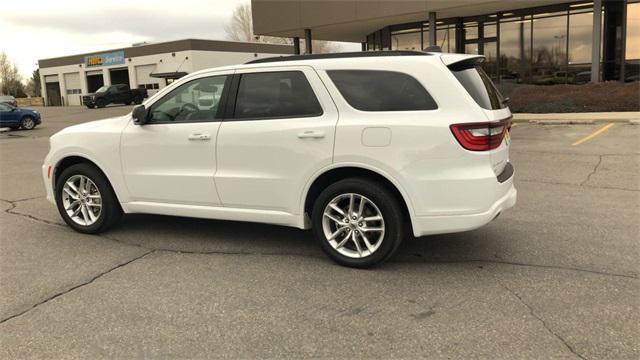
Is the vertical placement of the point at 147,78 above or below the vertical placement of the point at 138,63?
below

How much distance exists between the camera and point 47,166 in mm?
5977

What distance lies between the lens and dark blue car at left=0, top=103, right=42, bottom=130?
24141 millimetres

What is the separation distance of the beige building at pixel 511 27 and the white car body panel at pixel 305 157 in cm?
1655

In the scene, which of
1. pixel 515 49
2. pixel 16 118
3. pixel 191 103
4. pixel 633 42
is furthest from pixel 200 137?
pixel 16 118

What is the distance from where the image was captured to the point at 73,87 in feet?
198

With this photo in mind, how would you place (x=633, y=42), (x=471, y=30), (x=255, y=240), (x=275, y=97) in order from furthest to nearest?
(x=471, y=30) < (x=633, y=42) < (x=255, y=240) < (x=275, y=97)

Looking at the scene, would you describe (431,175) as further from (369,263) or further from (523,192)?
(523,192)

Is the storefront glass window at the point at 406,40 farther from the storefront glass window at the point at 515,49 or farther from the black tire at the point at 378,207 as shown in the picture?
the black tire at the point at 378,207

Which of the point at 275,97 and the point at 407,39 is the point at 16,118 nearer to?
the point at 407,39

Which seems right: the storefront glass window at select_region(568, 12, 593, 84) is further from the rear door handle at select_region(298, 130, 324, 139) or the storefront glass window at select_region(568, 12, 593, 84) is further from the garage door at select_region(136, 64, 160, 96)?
the garage door at select_region(136, 64, 160, 96)

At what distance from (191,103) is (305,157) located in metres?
1.42

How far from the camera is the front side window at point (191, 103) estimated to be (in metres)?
5.12

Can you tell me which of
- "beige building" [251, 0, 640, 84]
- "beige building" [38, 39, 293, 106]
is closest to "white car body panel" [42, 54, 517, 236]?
"beige building" [251, 0, 640, 84]

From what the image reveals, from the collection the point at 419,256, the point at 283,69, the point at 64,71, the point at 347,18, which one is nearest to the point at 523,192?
the point at 419,256
